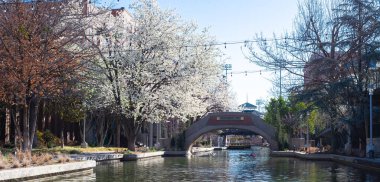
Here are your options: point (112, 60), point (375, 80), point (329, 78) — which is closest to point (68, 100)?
point (112, 60)

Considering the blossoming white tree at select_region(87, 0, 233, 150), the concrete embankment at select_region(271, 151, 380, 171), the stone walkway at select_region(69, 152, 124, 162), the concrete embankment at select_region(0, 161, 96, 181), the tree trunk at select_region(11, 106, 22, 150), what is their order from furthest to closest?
the blossoming white tree at select_region(87, 0, 233, 150) < the stone walkway at select_region(69, 152, 124, 162) < the tree trunk at select_region(11, 106, 22, 150) < the concrete embankment at select_region(271, 151, 380, 171) < the concrete embankment at select_region(0, 161, 96, 181)

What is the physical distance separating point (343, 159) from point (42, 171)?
69.3 ft

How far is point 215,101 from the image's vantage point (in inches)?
2771

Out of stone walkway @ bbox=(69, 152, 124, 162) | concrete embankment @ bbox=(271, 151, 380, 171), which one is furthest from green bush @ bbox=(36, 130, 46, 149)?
concrete embankment @ bbox=(271, 151, 380, 171)

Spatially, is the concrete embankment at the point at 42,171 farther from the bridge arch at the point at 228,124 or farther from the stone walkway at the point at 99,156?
the bridge arch at the point at 228,124

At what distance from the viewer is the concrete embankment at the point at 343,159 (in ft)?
94.5

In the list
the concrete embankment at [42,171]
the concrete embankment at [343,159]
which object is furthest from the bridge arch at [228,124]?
the concrete embankment at [42,171]

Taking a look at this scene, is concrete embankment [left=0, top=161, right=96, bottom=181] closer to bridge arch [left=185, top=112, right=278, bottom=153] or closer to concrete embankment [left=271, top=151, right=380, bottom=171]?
concrete embankment [left=271, top=151, right=380, bottom=171]

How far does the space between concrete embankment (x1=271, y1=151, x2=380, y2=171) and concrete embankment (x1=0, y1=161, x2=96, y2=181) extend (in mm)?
15020

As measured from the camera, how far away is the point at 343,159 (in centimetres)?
3588

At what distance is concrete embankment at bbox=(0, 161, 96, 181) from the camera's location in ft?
67.1

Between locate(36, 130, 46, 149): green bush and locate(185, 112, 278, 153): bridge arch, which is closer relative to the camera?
locate(36, 130, 46, 149): green bush

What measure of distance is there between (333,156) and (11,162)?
25359mm

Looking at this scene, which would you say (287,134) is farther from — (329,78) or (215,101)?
(329,78)
